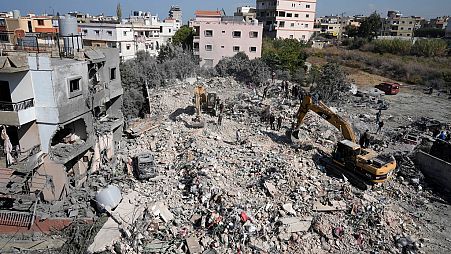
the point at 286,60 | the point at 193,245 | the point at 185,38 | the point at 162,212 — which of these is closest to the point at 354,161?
the point at 193,245

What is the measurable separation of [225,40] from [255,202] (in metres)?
27.8

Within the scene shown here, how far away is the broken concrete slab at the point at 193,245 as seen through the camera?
Result: 34.7ft

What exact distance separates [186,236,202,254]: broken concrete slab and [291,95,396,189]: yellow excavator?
7550mm

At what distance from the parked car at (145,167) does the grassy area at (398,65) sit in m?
37.3

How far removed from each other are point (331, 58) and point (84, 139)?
43769 millimetres

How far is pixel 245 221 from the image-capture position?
446 inches

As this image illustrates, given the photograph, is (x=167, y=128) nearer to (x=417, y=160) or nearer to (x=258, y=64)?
(x=417, y=160)

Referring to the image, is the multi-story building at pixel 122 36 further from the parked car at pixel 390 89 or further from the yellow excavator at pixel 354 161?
the parked car at pixel 390 89

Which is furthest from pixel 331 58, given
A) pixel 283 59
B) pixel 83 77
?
pixel 83 77

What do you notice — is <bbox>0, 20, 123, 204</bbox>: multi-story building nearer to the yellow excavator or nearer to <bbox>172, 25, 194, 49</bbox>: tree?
the yellow excavator

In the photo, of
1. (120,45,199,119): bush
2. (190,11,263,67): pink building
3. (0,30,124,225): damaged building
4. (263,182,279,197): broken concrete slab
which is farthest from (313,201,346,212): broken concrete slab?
(190,11,263,67): pink building

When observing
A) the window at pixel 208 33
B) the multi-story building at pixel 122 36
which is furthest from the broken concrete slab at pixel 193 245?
the window at pixel 208 33

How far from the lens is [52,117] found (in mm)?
12891

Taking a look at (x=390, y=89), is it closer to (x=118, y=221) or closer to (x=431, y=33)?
(x=118, y=221)
